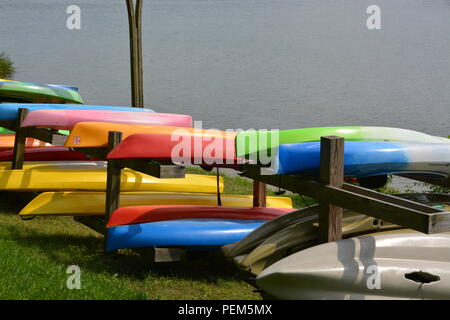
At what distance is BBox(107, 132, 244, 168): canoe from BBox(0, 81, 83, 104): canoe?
444cm

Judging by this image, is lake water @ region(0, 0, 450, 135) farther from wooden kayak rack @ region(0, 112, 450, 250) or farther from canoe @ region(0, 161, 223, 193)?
wooden kayak rack @ region(0, 112, 450, 250)

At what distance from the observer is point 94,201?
6145 millimetres

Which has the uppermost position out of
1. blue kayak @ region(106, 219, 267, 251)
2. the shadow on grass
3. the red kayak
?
the red kayak

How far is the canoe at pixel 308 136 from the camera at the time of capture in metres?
4.75

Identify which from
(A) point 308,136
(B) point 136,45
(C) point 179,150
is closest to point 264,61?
(B) point 136,45

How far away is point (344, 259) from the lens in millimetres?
3988

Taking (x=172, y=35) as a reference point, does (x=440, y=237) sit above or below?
below

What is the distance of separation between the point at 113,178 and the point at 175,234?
76 centimetres

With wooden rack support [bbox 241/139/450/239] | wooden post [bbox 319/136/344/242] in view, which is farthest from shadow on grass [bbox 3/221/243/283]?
wooden post [bbox 319/136/344/242]

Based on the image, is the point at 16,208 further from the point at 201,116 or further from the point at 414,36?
the point at 414,36

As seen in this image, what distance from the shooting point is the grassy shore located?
411 cm
